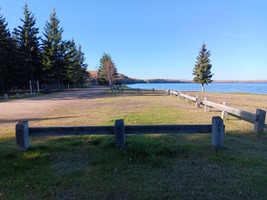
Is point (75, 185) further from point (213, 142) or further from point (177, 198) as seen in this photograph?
point (213, 142)

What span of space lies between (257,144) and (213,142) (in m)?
1.63

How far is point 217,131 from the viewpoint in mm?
4086

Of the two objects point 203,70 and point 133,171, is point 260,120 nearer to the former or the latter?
point 133,171

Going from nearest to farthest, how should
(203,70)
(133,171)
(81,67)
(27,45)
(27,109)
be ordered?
(133,171), (27,109), (27,45), (203,70), (81,67)

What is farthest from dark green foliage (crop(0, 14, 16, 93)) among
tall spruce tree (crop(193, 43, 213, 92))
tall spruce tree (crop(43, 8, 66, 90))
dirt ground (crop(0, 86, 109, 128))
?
tall spruce tree (crop(193, 43, 213, 92))

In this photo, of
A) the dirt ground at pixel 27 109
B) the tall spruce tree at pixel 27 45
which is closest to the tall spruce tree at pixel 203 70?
the dirt ground at pixel 27 109

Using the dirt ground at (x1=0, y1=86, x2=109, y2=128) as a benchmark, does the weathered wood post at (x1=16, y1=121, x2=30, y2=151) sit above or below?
above

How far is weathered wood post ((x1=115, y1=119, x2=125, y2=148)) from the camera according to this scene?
4.05m

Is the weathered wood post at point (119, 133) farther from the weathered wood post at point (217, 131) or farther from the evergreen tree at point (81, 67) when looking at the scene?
the evergreen tree at point (81, 67)

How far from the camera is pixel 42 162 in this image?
3.66m

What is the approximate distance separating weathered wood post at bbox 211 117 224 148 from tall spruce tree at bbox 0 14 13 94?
123 feet

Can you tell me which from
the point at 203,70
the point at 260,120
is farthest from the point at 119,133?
the point at 203,70

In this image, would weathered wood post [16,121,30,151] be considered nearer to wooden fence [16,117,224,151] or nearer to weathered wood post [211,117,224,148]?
wooden fence [16,117,224,151]

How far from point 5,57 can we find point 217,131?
41727 mm
